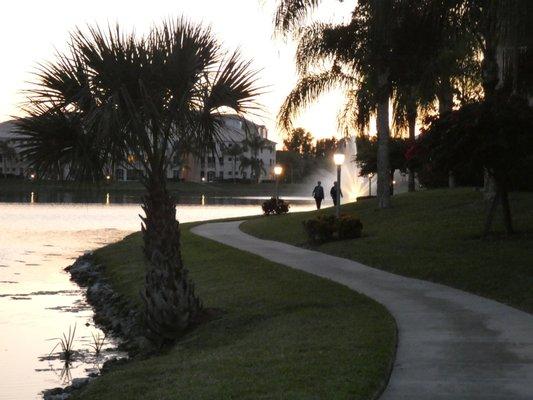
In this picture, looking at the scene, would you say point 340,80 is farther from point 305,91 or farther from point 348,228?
point 348,228

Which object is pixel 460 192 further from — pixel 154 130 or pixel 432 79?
pixel 154 130

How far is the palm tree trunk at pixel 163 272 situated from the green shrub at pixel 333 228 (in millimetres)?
11759

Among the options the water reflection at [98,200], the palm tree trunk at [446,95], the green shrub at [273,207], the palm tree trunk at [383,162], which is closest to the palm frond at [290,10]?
the palm tree trunk at [446,95]

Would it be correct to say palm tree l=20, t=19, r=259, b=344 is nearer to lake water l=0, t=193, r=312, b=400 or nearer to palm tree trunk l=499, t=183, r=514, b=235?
lake water l=0, t=193, r=312, b=400

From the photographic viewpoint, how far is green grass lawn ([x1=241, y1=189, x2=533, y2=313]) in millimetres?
16312

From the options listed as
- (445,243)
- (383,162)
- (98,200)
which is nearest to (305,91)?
(383,162)

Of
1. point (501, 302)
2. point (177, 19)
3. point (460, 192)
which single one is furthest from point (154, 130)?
point (460, 192)

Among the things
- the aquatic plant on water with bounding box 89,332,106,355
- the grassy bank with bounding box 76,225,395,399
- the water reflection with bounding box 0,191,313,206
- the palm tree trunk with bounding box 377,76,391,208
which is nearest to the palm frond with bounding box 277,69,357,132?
the palm tree trunk with bounding box 377,76,391,208

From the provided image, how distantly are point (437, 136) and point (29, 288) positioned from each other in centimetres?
1075

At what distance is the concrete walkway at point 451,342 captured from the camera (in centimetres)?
797

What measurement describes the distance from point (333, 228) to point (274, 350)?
15172 mm

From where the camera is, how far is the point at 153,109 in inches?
505

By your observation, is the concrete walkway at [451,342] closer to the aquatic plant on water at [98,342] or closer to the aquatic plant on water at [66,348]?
the aquatic plant on water at [98,342]

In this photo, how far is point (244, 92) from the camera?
13.6m
